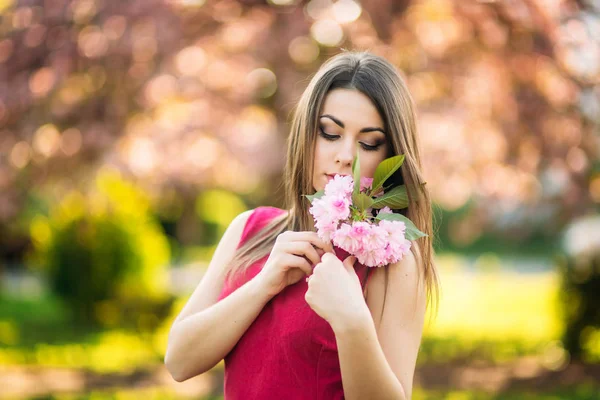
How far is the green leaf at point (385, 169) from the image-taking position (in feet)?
5.31

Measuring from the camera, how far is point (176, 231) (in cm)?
2008

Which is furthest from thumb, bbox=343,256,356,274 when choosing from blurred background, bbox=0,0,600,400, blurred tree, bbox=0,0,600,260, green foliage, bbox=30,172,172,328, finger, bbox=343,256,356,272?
green foliage, bbox=30,172,172,328

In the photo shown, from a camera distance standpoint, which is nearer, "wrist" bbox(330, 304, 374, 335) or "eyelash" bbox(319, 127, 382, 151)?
"wrist" bbox(330, 304, 374, 335)

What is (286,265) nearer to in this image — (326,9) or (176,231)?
(326,9)

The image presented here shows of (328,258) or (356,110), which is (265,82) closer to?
(356,110)

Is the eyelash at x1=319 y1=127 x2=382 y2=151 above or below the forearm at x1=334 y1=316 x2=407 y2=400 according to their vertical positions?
above

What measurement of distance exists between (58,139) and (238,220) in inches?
143

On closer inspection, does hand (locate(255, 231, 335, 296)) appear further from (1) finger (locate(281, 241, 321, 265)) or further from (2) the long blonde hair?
(2) the long blonde hair

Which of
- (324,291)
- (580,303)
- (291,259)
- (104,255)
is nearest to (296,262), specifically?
(291,259)

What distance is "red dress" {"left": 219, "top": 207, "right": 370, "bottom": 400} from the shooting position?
1.69 meters

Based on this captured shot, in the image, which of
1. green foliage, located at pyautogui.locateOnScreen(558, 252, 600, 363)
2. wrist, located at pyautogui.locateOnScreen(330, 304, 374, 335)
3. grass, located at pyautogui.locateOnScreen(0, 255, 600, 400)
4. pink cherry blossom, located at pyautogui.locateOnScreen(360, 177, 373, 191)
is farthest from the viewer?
green foliage, located at pyautogui.locateOnScreen(558, 252, 600, 363)

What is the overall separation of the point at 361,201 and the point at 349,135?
23 cm

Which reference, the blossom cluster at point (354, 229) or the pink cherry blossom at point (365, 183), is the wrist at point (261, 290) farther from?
the pink cherry blossom at point (365, 183)

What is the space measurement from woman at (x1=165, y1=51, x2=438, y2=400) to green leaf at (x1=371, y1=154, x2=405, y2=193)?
0.37 ft
